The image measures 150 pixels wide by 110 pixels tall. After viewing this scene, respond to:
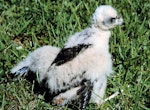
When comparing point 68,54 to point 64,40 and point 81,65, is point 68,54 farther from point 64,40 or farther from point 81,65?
point 64,40

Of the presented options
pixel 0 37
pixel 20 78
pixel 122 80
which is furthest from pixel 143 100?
pixel 0 37

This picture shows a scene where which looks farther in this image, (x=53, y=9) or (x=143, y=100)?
(x=53, y=9)

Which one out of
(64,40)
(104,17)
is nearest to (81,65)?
(104,17)

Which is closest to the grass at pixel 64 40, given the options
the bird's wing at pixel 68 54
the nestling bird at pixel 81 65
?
the nestling bird at pixel 81 65

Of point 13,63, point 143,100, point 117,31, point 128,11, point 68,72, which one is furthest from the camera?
point 128,11

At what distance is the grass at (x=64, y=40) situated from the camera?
4.88m

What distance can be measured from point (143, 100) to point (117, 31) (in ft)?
3.51

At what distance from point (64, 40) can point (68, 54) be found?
1.00 meters

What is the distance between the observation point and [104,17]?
4688mm

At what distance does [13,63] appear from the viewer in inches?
210

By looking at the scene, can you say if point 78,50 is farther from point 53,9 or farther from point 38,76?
point 53,9

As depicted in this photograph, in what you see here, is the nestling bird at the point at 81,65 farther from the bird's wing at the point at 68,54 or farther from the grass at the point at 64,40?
the grass at the point at 64,40

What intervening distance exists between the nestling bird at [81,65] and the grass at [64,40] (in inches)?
6.9

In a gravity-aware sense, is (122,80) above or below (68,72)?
below
